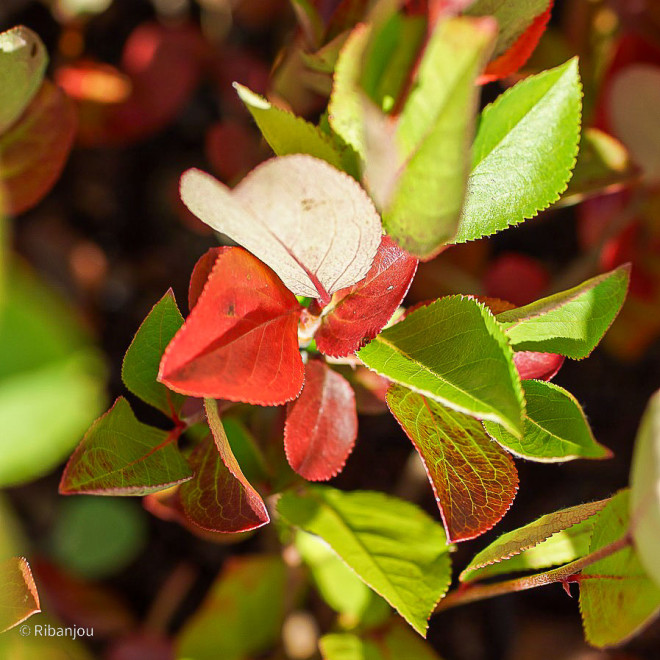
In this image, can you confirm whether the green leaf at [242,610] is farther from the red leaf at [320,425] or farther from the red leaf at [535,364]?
the red leaf at [535,364]

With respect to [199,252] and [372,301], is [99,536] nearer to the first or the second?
[199,252]

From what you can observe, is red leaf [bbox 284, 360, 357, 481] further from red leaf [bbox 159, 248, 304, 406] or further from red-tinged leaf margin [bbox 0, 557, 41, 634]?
red-tinged leaf margin [bbox 0, 557, 41, 634]

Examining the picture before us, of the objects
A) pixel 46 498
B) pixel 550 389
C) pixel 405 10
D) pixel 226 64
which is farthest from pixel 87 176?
pixel 550 389

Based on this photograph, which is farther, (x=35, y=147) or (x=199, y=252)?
(x=199, y=252)

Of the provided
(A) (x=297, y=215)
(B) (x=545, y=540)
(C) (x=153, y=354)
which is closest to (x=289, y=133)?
(A) (x=297, y=215)

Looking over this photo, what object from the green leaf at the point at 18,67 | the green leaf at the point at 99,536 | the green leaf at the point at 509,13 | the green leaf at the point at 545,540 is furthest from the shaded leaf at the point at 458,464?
the green leaf at the point at 99,536

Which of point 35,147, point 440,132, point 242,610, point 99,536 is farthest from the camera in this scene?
point 99,536

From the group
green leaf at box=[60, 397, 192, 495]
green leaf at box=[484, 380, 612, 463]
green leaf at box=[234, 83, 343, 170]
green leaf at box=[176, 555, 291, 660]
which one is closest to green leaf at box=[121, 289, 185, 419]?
green leaf at box=[60, 397, 192, 495]
